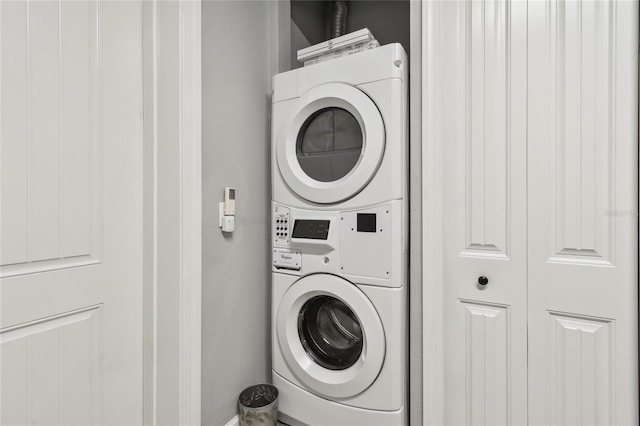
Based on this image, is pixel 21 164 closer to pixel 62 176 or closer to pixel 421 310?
pixel 62 176

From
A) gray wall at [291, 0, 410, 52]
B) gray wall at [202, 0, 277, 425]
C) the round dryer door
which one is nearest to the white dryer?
the round dryer door

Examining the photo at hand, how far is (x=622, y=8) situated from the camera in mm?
1012

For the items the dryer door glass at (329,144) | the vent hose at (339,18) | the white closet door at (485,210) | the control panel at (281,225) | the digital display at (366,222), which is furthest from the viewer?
the vent hose at (339,18)

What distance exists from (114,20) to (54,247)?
0.81 metres

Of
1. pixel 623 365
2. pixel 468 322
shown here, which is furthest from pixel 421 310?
pixel 623 365

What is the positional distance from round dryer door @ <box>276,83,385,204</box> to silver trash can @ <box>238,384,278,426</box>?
34.9 inches

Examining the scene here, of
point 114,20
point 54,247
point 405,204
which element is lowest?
point 54,247

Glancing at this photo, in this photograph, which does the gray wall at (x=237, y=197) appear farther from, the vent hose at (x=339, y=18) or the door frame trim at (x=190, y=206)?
the vent hose at (x=339, y=18)

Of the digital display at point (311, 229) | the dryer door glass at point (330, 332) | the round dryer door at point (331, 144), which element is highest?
the round dryer door at point (331, 144)

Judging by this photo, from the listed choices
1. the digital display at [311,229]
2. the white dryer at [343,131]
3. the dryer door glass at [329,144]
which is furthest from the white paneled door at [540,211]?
the digital display at [311,229]

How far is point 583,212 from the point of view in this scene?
1.07 m

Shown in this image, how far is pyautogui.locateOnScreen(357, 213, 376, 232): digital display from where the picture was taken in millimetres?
1275

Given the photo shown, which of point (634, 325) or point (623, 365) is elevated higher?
point (634, 325)

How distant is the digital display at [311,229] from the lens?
137cm
